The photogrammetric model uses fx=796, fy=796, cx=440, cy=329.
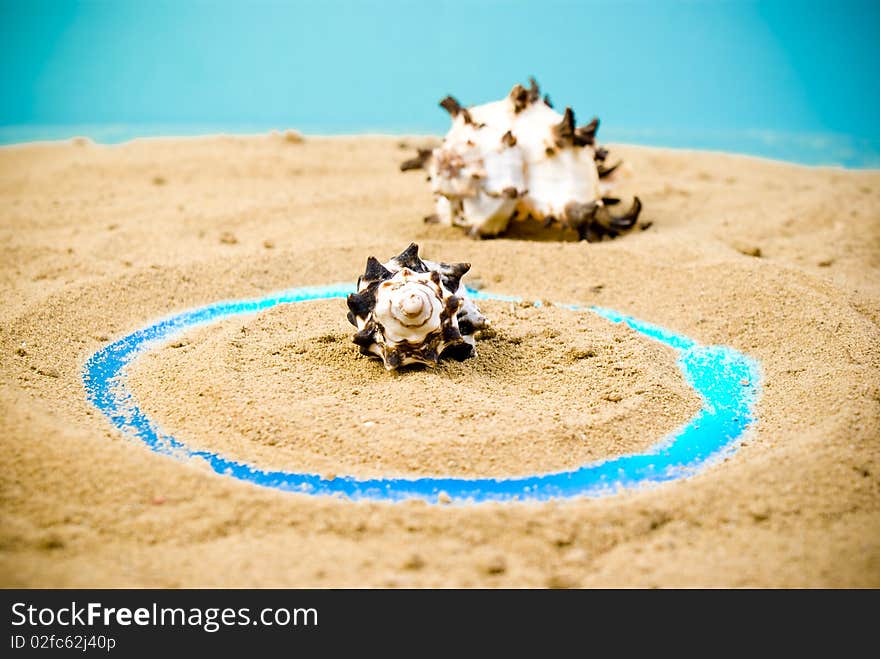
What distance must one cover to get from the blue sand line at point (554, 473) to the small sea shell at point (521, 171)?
1.55 metres

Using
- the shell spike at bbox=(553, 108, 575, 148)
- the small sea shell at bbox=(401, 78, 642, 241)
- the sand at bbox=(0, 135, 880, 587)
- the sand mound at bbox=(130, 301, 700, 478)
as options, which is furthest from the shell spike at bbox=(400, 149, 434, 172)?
the sand mound at bbox=(130, 301, 700, 478)

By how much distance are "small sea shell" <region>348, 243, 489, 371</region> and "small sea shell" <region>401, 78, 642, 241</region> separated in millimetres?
2044

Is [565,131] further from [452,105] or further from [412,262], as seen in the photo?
[412,262]

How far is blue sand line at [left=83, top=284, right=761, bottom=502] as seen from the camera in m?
2.83

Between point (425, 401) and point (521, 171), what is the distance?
280 cm

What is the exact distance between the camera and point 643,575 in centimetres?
228

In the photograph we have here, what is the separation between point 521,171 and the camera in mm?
5688

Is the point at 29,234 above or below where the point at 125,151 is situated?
below

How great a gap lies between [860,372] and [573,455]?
1.52 meters

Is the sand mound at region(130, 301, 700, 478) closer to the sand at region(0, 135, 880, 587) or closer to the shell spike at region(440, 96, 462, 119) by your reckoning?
the sand at region(0, 135, 880, 587)

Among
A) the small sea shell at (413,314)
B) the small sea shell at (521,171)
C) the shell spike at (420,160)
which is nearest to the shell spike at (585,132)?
the small sea shell at (521,171)
